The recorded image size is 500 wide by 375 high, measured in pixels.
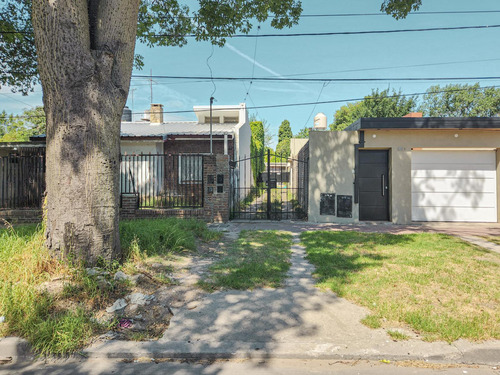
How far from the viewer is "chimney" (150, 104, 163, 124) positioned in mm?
19411

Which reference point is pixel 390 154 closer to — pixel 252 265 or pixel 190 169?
pixel 190 169

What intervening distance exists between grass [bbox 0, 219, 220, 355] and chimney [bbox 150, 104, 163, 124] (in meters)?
15.8

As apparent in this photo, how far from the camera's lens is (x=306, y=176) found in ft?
38.2

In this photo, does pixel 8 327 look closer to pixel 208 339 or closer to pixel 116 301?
pixel 116 301

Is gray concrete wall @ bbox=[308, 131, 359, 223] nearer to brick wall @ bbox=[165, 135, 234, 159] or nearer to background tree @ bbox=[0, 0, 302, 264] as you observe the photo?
brick wall @ bbox=[165, 135, 234, 159]

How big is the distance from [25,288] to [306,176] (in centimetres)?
954

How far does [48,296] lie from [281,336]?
2702mm

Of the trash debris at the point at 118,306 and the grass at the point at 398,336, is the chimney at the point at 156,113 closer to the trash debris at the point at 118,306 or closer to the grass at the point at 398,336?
the trash debris at the point at 118,306

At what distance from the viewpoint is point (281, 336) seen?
3191mm

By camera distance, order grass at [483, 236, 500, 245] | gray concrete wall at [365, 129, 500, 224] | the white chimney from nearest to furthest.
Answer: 1. grass at [483, 236, 500, 245]
2. gray concrete wall at [365, 129, 500, 224]
3. the white chimney

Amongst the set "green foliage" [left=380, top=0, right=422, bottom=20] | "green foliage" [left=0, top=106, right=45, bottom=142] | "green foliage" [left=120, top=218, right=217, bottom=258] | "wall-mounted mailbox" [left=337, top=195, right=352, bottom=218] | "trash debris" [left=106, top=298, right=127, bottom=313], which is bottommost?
"trash debris" [left=106, top=298, right=127, bottom=313]

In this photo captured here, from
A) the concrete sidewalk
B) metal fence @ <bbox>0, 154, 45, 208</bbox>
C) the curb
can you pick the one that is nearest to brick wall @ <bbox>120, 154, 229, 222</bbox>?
metal fence @ <bbox>0, 154, 45, 208</bbox>

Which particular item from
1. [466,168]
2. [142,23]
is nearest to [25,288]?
[142,23]

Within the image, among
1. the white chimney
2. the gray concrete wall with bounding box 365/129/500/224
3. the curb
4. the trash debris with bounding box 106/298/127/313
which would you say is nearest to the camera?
the curb
